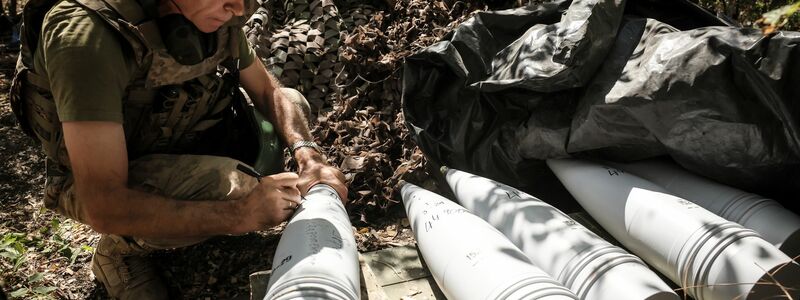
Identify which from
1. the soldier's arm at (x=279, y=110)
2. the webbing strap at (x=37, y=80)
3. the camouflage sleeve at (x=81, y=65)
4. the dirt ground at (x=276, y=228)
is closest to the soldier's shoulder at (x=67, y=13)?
the camouflage sleeve at (x=81, y=65)

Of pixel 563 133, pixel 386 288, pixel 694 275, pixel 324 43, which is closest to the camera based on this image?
pixel 694 275

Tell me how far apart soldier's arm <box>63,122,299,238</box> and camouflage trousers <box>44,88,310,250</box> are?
12 cm

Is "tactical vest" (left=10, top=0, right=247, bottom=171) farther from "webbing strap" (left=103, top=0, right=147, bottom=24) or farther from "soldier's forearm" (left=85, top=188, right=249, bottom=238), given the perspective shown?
"soldier's forearm" (left=85, top=188, right=249, bottom=238)

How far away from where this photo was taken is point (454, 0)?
4.08 m

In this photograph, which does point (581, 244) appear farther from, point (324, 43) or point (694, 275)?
point (324, 43)

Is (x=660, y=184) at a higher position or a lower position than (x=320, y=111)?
higher

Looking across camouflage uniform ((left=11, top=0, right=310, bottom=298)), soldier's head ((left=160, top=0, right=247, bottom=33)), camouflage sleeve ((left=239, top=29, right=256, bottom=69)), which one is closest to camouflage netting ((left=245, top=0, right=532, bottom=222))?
camouflage uniform ((left=11, top=0, right=310, bottom=298))

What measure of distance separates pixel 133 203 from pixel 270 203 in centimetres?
47

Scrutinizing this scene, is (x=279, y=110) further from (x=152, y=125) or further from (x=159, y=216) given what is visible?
(x=159, y=216)

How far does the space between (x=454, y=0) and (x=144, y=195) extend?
2654mm

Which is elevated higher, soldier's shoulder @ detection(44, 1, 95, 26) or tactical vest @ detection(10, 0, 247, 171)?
soldier's shoulder @ detection(44, 1, 95, 26)

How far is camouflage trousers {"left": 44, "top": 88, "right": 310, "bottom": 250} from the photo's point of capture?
2.30 metres

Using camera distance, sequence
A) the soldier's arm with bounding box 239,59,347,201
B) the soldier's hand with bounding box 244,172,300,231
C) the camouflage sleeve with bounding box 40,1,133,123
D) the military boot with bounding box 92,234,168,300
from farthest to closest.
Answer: the soldier's arm with bounding box 239,59,347,201
the military boot with bounding box 92,234,168,300
the soldier's hand with bounding box 244,172,300,231
the camouflage sleeve with bounding box 40,1,133,123

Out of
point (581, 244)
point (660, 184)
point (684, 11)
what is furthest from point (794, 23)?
point (581, 244)
